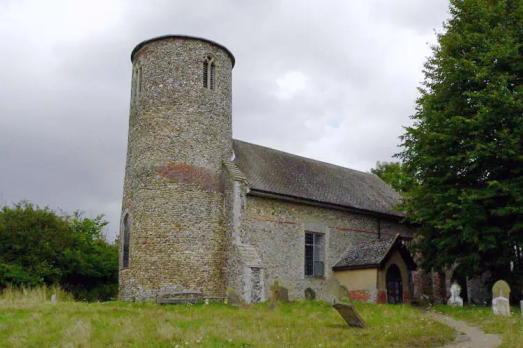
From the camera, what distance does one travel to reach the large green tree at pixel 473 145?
61.3 feet

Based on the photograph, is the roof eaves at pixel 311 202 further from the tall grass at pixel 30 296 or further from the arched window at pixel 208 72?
the tall grass at pixel 30 296

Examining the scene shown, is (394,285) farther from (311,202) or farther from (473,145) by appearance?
(473,145)

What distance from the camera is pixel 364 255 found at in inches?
933

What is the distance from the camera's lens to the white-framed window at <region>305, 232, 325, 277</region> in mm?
24297

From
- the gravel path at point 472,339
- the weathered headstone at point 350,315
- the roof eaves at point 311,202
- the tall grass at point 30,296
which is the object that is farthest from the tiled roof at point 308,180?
the gravel path at point 472,339

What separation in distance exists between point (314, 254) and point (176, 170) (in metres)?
8.08

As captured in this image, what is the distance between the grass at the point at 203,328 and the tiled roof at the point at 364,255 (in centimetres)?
603

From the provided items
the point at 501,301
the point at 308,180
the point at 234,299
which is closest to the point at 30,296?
the point at 234,299

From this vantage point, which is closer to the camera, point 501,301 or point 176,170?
point 501,301

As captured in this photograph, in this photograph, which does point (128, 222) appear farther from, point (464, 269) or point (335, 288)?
point (464, 269)

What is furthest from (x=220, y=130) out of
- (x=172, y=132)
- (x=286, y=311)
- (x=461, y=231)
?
(x=461, y=231)

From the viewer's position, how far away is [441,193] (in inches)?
805

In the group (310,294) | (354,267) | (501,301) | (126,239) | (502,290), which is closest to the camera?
(501,301)

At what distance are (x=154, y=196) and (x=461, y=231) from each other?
12.8m
